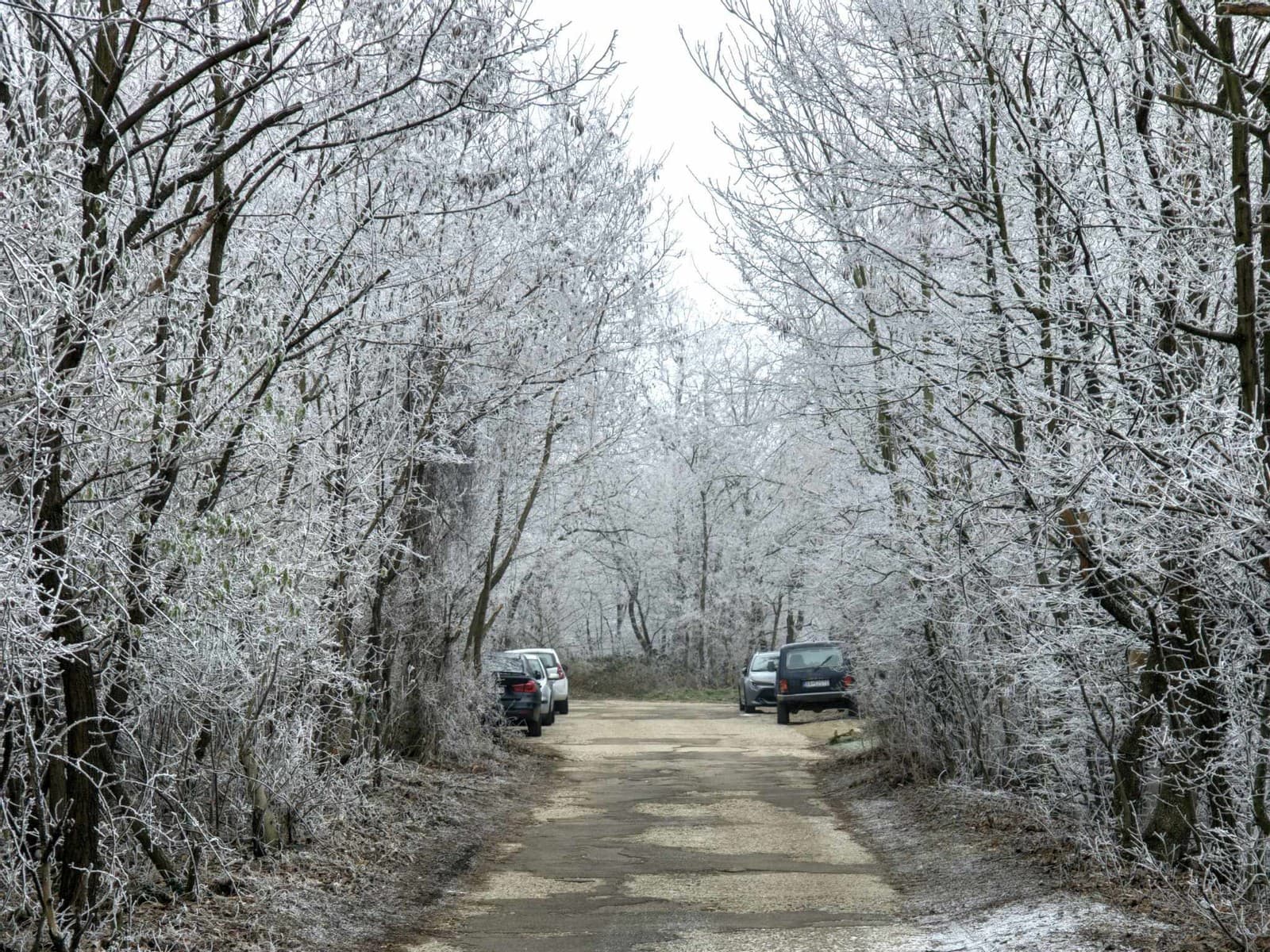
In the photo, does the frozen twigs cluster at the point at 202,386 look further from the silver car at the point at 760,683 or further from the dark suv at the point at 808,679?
the silver car at the point at 760,683

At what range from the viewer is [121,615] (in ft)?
21.8

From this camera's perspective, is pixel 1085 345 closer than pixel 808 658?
Yes

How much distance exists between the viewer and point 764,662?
3094cm

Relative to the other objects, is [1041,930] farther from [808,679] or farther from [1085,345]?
[808,679]

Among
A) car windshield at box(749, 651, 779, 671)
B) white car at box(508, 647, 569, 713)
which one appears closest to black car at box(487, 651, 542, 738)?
white car at box(508, 647, 569, 713)

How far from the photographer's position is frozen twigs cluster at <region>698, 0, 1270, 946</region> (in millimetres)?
6270

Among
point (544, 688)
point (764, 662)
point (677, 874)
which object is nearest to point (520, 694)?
point (544, 688)

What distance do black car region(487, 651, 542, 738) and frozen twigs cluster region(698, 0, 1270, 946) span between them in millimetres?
11684

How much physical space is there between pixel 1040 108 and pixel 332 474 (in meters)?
5.81

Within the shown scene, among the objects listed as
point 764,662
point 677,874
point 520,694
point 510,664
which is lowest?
point 677,874

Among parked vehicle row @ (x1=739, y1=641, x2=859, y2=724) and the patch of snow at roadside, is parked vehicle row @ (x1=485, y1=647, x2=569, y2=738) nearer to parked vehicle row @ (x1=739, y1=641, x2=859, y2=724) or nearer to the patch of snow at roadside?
parked vehicle row @ (x1=739, y1=641, x2=859, y2=724)

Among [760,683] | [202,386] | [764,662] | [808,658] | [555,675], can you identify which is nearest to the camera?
[202,386]

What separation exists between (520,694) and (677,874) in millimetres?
12920

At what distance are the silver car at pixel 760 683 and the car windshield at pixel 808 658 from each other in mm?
3714
